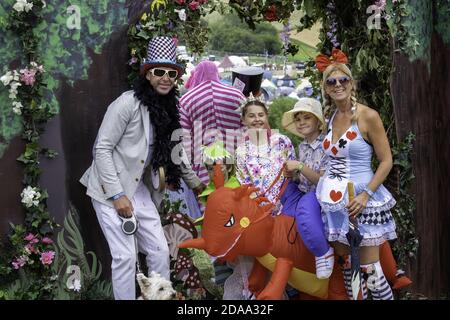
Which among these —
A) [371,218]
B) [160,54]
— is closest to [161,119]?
[160,54]

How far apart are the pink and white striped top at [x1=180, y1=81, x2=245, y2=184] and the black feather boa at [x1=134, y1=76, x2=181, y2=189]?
976mm

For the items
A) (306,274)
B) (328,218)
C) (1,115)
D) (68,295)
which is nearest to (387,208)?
(328,218)

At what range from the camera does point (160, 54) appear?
5020 mm

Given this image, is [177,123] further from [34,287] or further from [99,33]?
[34,287]

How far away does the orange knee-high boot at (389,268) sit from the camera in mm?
5023

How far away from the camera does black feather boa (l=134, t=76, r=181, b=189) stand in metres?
4.96

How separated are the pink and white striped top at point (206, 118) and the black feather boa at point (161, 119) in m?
0.98

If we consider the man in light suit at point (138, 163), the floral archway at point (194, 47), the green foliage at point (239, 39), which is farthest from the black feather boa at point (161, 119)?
the green foliage at point (239, 39)

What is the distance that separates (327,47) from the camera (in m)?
6.83

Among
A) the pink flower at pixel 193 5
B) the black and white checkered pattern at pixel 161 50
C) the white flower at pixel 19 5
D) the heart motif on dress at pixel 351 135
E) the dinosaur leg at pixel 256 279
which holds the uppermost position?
the pink flower at pixel 193 5

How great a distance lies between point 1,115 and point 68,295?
143cm

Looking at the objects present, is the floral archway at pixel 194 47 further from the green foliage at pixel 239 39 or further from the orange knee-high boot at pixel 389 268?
the green foliage at pixel 239 39

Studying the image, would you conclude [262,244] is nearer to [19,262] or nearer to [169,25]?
[19,262]

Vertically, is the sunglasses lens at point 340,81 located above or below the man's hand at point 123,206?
above
